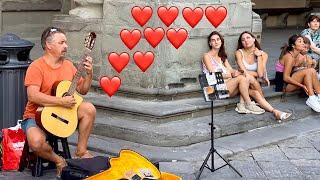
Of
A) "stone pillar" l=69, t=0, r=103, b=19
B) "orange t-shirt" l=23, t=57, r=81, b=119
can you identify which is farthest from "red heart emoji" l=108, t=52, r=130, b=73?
"orange t-shirt" l=23, t=57, r=81, b=119

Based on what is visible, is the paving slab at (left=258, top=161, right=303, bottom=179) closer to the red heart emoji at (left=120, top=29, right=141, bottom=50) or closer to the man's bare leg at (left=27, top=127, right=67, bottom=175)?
the man's bare leg at (left=27, top=127, right=67, bottom=175)

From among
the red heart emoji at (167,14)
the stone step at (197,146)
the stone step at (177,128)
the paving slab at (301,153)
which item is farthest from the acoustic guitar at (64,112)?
the paving slab at (301,153)

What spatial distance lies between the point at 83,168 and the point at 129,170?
1.45 ft

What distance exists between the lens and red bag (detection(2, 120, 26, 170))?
247 inches

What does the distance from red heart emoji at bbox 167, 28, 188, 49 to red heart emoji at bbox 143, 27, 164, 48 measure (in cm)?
9

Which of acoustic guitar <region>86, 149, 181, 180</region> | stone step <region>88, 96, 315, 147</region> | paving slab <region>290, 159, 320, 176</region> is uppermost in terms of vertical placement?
acoustic guitar <region>86, 149, 181, 180</region>

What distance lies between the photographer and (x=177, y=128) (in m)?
7.40

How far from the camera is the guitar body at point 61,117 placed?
5875mm

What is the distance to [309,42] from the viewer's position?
9.18m

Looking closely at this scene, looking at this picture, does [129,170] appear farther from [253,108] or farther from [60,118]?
[253,108]

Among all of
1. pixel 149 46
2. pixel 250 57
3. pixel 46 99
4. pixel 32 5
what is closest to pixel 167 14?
pixel 149 46

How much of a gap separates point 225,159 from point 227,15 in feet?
7.82

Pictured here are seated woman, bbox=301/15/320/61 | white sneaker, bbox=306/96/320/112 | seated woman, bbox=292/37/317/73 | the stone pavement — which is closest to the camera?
the stone pavement

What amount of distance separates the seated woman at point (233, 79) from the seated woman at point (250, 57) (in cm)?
23
